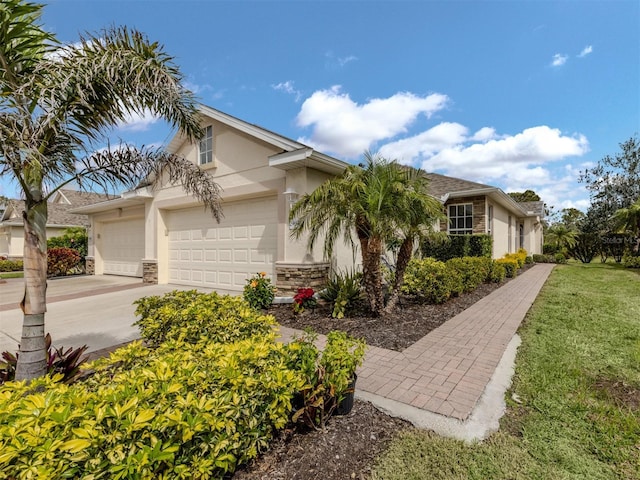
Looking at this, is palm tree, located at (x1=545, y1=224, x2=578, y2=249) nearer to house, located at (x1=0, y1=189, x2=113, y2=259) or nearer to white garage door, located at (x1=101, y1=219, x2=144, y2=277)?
white garage door, located at (x1=101, y1=219, x2=144, y2=277)

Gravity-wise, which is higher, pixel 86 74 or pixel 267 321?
pixel 86 74

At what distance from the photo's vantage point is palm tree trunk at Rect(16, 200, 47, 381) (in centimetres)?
308

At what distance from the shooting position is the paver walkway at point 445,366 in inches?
131

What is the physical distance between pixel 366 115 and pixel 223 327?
13636 millimetres

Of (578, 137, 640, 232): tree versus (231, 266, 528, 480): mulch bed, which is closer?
(231, 266, 528, 480): mulch bed

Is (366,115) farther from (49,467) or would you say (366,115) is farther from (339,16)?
(49,467)

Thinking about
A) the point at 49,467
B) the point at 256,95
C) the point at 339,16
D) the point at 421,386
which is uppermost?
the point at 339,16

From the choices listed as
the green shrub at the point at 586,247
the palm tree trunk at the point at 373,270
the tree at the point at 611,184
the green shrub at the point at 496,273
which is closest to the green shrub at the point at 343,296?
the palm tree trunk at the point at 373,270

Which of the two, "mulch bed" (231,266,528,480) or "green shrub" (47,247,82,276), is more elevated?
"green shrub" (47,247,82,276)

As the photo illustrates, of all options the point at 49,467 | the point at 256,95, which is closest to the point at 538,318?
the point at 49,467

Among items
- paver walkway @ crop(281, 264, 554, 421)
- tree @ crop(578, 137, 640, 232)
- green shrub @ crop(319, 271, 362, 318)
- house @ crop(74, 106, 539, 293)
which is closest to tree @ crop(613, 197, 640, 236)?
house @ crop(74, 106, 539, 293)

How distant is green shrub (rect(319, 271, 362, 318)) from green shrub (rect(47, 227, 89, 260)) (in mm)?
17042

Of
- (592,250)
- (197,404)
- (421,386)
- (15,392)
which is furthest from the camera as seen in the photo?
(592,250)

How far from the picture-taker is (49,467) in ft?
4.53
